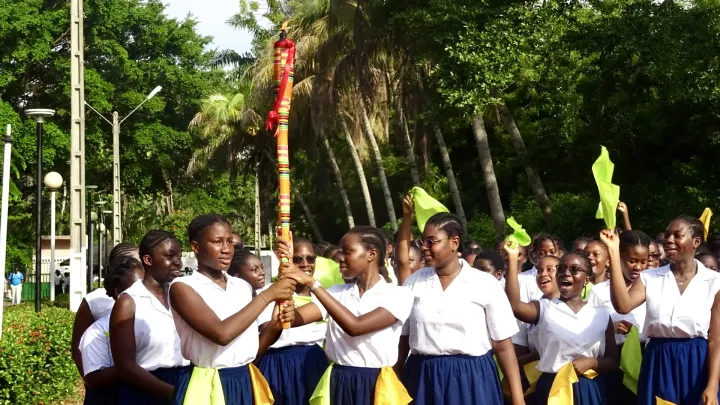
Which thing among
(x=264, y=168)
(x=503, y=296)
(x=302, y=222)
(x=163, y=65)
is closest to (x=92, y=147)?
(x=163, y=65)

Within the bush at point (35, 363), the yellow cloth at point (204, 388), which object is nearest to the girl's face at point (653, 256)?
the yellow cloth at point (204, 388)

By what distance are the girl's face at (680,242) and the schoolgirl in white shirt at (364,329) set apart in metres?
1.73

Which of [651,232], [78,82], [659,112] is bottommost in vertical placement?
[651,232]

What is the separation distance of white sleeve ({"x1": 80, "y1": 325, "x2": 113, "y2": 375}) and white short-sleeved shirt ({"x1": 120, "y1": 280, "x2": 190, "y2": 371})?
1.73ft

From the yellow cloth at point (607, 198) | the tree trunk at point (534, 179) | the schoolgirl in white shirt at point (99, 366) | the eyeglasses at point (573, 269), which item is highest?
the tree trunk at point (534, 179)

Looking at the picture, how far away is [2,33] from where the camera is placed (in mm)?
35719

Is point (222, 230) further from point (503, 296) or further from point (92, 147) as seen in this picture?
point (92, 147)

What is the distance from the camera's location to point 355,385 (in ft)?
20.9

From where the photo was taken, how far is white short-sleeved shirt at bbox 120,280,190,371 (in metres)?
6.15

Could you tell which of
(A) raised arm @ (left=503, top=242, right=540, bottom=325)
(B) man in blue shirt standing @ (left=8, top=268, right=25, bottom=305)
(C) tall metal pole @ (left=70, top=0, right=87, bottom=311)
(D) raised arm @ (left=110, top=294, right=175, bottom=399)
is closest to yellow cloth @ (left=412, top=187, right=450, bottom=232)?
(A) raised arm @ (left=503, top=242, right=540, bottom=325)

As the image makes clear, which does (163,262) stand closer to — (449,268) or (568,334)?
(449,268)

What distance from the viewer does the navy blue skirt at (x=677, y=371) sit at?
6.90m

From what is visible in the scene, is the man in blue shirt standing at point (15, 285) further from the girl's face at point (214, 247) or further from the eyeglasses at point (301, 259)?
the girl's face at point (214, 247)

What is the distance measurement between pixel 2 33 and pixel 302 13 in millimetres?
9648
